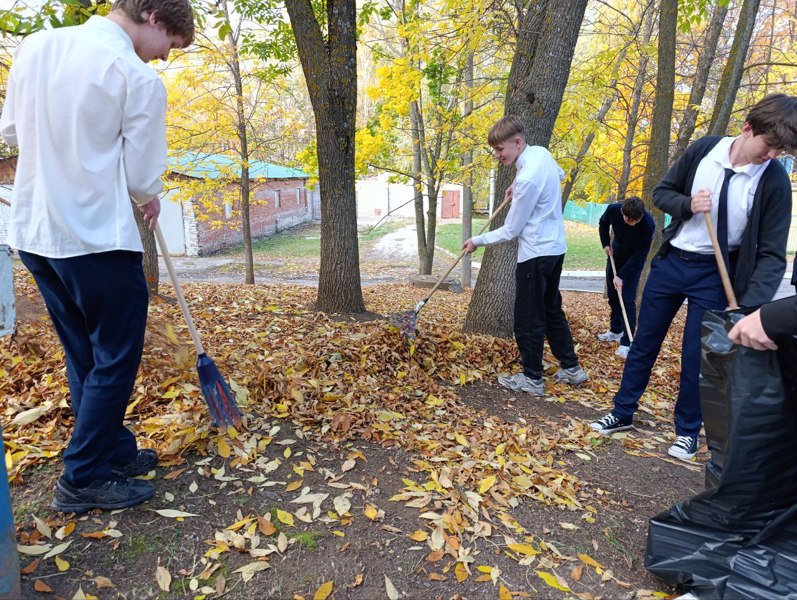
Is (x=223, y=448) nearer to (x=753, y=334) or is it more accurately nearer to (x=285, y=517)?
(x=285, y=517)

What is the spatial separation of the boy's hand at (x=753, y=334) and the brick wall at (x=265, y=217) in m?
14.6

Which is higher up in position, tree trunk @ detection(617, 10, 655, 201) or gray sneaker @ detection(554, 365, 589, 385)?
tree trunk @ detection(617, 10, 655, 201)

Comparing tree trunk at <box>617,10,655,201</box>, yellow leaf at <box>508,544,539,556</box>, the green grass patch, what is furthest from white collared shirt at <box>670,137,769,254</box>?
the green grass patch

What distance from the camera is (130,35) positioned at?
2.13 meters

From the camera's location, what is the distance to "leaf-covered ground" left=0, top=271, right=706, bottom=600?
2.07 m

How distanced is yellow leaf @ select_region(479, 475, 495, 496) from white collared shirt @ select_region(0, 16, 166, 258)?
6.57ft

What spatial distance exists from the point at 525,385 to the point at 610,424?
79 cm

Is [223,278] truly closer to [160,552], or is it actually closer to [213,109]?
[213,109]

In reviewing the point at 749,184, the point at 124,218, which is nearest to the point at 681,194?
the point at 749,184

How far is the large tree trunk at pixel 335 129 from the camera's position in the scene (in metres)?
4.68

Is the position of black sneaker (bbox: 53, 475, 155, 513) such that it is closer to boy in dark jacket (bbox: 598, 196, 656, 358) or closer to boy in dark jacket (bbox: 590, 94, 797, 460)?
boy in dark jacket (bbox: 590, 94, 797, 460)

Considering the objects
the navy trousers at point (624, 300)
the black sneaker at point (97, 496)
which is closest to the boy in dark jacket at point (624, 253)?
the navy trousers at point (624, 300)

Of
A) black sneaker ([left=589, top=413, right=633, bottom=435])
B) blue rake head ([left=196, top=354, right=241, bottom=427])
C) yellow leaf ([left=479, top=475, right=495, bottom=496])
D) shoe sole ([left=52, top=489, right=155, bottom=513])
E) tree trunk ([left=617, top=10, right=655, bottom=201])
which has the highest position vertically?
tree trunk ([left=617, top=10, right=655, bottom=201])

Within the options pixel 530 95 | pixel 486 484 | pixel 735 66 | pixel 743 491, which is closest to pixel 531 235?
pixel 530 95
